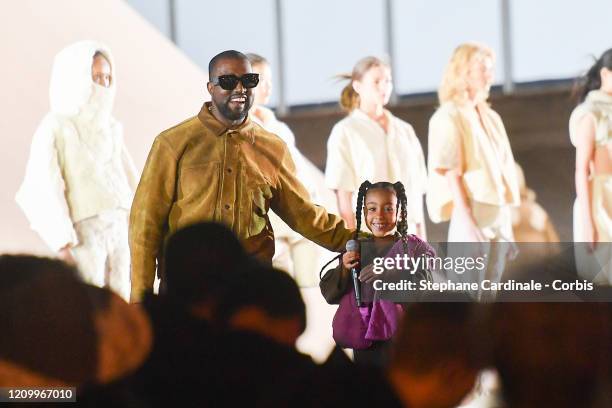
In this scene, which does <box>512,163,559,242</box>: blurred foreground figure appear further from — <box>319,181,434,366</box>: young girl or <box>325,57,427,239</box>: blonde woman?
<box>319,181,434,366</box>: young girl

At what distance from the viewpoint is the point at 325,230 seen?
3209 millimetres

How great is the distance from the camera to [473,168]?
3.86 meters

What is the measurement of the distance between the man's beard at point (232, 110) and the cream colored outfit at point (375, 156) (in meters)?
0.67

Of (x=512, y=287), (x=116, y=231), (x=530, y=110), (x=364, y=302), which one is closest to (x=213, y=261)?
(x=364, y=302)

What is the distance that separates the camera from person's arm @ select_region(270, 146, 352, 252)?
3.19 m

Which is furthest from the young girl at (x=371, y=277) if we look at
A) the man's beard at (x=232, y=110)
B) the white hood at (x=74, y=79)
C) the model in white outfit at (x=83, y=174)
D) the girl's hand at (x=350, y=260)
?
the white hood at (x=74, y=79)

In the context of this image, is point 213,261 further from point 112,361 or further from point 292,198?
point 112,361

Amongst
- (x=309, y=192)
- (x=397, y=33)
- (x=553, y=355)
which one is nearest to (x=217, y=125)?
(x=309, y=192)

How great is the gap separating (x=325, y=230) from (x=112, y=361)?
163cm

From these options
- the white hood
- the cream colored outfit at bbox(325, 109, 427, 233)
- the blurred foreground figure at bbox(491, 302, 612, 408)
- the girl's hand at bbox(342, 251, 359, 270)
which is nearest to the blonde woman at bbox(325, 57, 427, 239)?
the cream colored outfit at bbox(325, 109, 427, 233)

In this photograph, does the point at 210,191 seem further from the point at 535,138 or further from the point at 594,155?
the point at 594,155

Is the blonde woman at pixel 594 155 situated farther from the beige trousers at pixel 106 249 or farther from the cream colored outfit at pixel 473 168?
the beige trousers at pixel 106 249

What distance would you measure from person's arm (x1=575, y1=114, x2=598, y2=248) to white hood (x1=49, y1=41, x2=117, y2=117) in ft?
4.99

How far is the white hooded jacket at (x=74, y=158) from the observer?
358 cm
